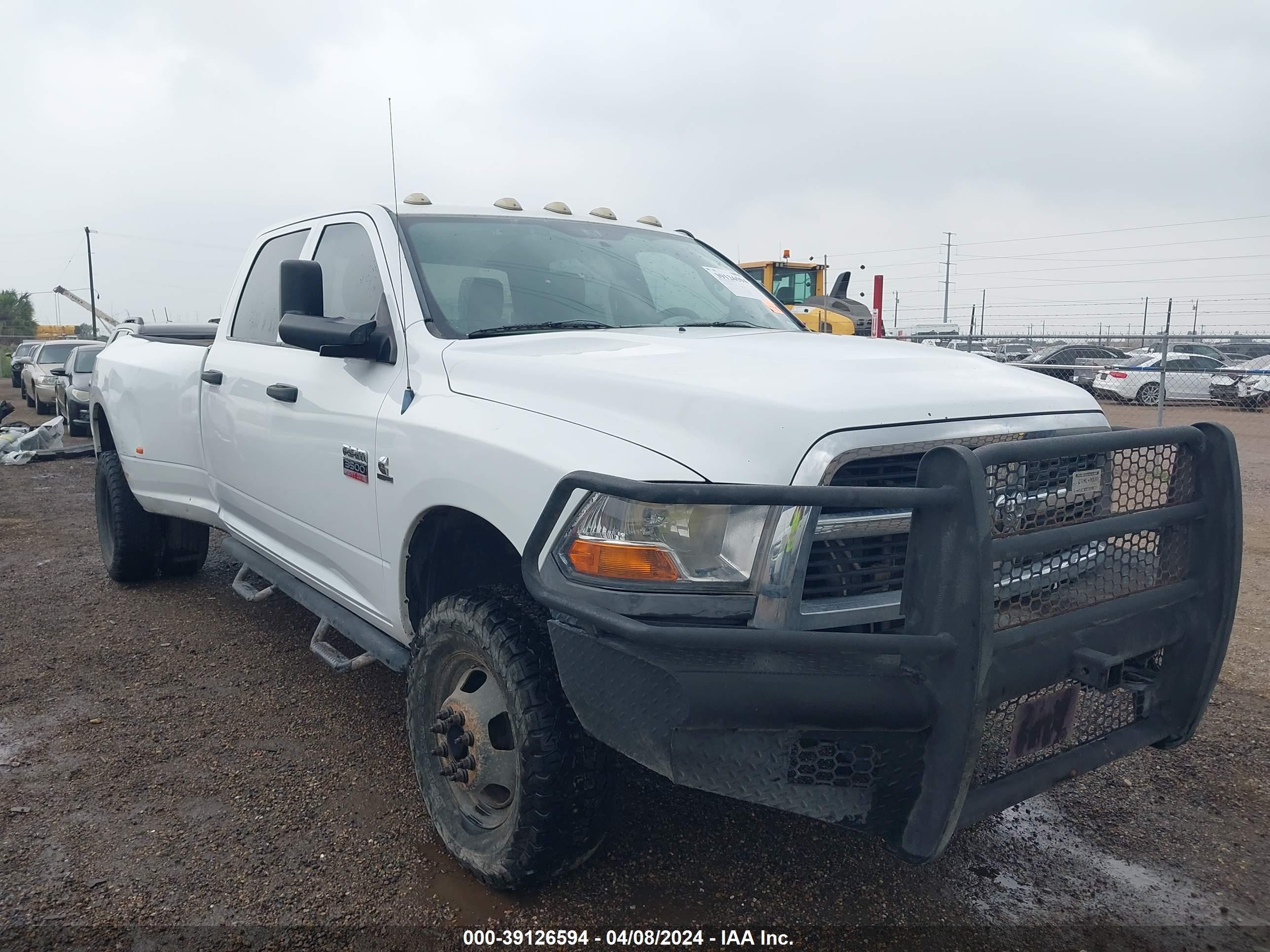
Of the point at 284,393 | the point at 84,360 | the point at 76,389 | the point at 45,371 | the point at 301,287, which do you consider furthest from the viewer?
the point at 45,371

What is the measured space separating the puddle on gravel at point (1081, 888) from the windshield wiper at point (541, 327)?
2094 millimetres

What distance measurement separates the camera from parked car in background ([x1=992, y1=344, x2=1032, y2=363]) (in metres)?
21.2

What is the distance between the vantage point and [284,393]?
3.63 metres

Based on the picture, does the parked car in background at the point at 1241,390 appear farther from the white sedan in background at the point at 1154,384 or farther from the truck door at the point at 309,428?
the truck door at the point at 309,428

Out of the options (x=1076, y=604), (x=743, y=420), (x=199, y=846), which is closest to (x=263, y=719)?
(x=199, y=846)

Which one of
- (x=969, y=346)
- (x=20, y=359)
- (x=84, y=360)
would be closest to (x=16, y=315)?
(x=20, y=359)

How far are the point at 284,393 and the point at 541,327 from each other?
3.59 feet

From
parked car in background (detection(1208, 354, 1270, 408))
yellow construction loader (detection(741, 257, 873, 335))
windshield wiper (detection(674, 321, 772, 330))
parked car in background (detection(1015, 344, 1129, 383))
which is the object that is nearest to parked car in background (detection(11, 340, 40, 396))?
yellow construction loader (detection(741, 257, 873, 335))

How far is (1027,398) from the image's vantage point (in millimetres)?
2496

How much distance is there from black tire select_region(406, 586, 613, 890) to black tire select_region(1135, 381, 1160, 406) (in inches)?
716

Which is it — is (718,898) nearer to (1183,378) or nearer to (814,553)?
(814,553)

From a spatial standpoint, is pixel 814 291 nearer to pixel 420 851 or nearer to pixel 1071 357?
pixel 1071 357

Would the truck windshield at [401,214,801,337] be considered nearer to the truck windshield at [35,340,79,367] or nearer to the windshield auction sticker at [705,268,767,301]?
the windshield auction sticker at [705,268,767,301]

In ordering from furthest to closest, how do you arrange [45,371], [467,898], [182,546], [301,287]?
[45,371] < [182,546] < [301,287] < [467,898]
